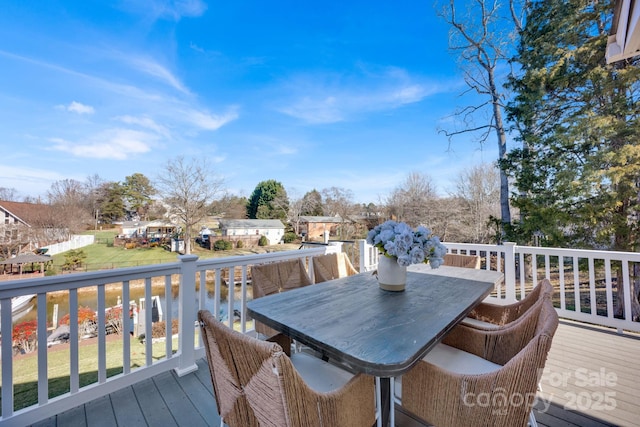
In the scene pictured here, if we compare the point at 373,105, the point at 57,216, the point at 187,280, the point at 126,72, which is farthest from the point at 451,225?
the point at 57,216

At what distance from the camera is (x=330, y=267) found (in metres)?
3.00

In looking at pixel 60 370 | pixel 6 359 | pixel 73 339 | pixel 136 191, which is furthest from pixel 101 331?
pixel 136 191

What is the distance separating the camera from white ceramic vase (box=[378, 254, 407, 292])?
6.27ft

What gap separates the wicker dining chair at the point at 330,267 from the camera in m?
2.79

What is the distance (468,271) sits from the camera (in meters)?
2.69

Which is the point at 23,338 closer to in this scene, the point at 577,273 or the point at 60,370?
the point at 60,370

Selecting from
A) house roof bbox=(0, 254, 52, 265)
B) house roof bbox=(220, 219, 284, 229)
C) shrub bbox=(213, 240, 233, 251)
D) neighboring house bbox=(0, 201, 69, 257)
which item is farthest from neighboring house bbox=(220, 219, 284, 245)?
house roof bbox=(0, 254, 52, 265)

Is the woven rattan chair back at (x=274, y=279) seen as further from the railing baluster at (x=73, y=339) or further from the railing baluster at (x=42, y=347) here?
the railing baluster at (x=42, y=347)

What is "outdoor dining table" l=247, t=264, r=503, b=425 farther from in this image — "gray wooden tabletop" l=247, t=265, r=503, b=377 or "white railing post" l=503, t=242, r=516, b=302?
"white railing post" l=503, t=242, r=516, b=302

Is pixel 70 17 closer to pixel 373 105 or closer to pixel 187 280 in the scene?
pixel 187 280

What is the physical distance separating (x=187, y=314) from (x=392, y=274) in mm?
1752

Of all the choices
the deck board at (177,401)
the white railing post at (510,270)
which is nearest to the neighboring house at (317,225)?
the white railing post at (510,270)

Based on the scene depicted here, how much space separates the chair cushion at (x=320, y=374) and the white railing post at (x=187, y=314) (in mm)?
1141

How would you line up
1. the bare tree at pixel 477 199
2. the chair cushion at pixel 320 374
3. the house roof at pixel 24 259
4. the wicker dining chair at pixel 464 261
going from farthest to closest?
Result: the bare tree at pixel 477 199
the house roof at pixel 24 259
the wicker dining chair at pixel 464 261
the chair cushion at pixel 320 374
